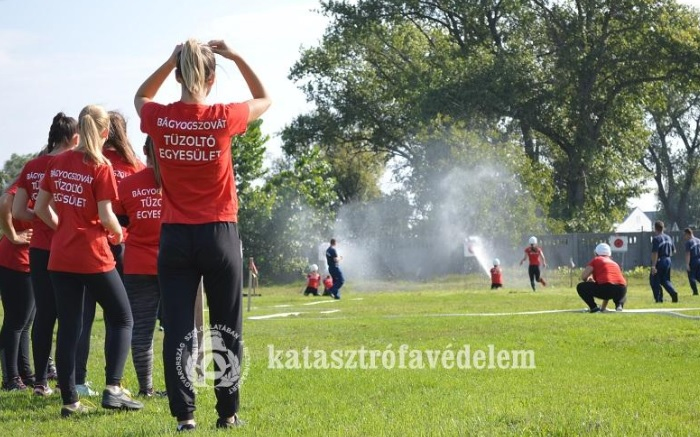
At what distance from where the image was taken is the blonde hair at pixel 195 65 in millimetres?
5574

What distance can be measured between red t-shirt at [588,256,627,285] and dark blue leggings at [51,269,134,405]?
1185cm

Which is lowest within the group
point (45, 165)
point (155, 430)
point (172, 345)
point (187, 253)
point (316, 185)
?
point (155, 430)

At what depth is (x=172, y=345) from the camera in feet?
19.2

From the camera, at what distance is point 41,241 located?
759 cm

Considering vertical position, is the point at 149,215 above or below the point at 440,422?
above

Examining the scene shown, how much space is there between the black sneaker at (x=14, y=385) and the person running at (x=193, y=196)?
2.93 m

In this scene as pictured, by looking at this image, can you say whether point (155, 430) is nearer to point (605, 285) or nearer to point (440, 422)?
point (440, 422)

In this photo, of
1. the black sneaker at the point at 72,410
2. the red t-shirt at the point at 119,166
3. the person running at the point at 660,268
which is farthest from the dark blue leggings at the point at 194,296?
the person running at the point at 660,268

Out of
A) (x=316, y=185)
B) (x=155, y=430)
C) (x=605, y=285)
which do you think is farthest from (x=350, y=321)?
(x=316, y=185)

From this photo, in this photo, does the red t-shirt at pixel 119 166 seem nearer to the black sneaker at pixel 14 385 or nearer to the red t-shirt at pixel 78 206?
the red t-shirt at pixel 78 206

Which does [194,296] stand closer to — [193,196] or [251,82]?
[193,196]

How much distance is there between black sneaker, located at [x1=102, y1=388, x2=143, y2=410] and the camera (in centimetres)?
693

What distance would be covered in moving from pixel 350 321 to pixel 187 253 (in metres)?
10.5

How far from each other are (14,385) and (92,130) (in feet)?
8.72
